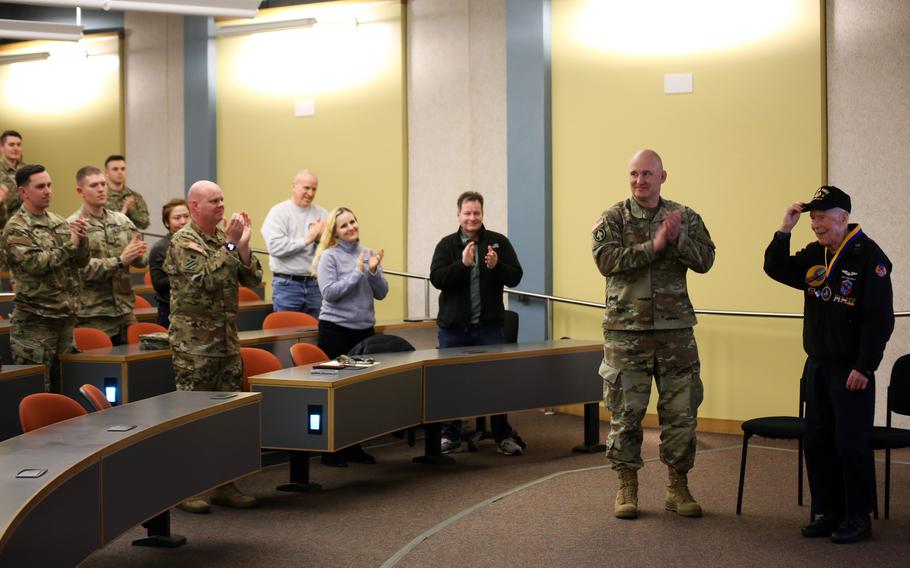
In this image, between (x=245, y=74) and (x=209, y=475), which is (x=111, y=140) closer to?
(x=245, y=74)

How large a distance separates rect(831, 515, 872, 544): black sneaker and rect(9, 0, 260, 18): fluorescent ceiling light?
5.74 m

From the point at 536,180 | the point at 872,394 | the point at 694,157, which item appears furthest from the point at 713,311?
the point at 872,394

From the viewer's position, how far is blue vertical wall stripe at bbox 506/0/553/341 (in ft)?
25.5

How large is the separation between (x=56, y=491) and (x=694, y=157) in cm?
542

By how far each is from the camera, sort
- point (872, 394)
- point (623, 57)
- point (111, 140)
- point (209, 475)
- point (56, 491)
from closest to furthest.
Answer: point (56, 491)
point (209, 475)
point (872, 394)
point (623, 57)
point (111, 140)

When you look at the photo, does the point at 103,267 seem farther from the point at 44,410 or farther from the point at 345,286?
the point at 44,410

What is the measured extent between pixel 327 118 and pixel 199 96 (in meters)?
1.32

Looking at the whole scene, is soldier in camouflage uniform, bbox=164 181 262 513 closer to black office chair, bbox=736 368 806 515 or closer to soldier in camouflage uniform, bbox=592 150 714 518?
soldier in camouflage uniform, bbox=592 150 714 518

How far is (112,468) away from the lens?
3238 mm

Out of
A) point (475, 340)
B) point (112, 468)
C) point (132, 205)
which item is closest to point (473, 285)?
point (475, 340)

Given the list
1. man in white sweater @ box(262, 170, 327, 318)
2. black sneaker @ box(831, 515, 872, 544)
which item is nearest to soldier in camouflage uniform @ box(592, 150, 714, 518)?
black sneaker @ box(831, 515, 872, 544)

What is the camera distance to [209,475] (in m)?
3.93

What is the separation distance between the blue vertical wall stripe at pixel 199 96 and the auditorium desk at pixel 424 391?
4411mm

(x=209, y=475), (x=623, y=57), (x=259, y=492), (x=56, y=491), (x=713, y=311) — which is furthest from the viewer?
(x=623, y=57)
